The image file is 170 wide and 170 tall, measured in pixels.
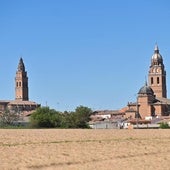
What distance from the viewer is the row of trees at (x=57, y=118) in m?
142

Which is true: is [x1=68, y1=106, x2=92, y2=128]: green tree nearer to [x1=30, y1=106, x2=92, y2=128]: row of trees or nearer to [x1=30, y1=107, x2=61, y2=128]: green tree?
[x1=30, y1=106, x2=92, y2=128]: row of trees

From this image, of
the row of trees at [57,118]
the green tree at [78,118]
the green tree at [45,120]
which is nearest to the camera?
the green tree at [45,120]

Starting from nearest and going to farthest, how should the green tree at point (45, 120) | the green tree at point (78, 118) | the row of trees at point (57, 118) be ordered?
the green tree at point (45, 120)
the row of trees at point (57, 118)
the green tree at point (78, 118)

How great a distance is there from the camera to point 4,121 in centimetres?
16688

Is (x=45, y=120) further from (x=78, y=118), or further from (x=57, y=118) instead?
(x=78, y=118)

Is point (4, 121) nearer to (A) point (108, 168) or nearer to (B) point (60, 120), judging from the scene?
(B) point (60, 120)

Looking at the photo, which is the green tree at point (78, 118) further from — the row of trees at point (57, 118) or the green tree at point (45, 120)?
the green tree at point (45, 120)

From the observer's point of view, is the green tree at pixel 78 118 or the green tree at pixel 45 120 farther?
the green tree at pixel 78 118

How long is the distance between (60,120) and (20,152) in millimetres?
109169

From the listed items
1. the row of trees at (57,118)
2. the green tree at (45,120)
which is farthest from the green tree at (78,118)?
the green tree at (45,120)

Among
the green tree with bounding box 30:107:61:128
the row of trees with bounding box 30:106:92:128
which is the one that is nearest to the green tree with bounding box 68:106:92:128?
the row of trees with bounding box 30:106:92:128

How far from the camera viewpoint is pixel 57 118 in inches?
5655

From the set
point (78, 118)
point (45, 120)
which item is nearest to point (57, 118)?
point (45, 120)

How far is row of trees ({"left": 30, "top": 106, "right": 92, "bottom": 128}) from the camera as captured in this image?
465 feet
